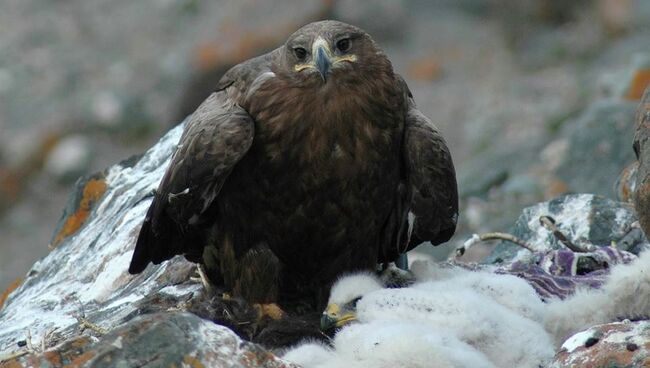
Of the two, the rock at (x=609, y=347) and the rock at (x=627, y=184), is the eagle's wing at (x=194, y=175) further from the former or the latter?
the rock at (x=627, y=184)

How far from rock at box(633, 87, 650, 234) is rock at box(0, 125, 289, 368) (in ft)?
5.24

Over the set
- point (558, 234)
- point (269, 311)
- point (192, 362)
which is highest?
point (192, 362)

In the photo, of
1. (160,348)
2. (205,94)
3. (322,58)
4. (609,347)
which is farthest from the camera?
(205,94)

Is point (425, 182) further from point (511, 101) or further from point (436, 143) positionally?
point (511, 101)

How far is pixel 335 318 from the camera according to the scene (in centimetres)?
684

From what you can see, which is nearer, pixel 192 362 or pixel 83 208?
pixel 192 362

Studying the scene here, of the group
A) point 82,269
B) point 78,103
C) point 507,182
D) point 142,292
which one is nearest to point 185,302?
point 142,292

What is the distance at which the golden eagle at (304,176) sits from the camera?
7.55m

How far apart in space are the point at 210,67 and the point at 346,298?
391 inches

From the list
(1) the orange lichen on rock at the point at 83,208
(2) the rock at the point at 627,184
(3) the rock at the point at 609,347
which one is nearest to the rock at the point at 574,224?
(2) the rock at the point at 627,184

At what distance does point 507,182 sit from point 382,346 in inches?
218

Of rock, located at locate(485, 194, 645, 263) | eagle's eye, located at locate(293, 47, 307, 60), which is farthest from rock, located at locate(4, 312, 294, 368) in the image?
rock, located at locate(485, 194, 645, 263)

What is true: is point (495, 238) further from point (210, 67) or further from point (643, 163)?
point (210, 67)

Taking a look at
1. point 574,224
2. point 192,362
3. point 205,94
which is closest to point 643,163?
point 192,362
